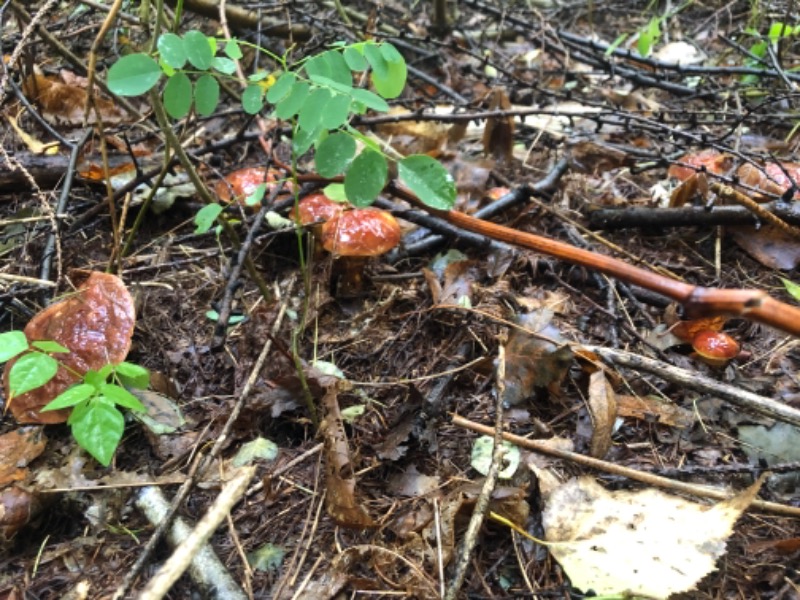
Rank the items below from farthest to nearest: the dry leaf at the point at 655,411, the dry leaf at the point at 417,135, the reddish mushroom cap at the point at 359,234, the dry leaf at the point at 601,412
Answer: the dry leaf at the point at 417,135
the reddish mushroom cap at the point at 359,234
the dry leaf at the point at 655,411
the dry leaf at the point at 601,412

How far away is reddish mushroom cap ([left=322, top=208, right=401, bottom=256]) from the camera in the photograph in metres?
2.54

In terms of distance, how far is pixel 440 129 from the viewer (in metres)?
3.81

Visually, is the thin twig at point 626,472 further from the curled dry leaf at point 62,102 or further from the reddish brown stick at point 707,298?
the curled dry leaf at point 62,102

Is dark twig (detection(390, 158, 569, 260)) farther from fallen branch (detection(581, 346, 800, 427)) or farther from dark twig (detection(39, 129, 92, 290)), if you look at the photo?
dark twig (detection(39, 129, 92, 290))

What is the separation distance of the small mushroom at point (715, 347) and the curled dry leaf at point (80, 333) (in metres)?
2.18

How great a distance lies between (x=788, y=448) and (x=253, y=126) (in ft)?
12.3

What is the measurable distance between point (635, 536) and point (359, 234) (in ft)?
5.21

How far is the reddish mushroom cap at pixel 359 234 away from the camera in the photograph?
2.54 meters

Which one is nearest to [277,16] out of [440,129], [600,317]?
[440,129]

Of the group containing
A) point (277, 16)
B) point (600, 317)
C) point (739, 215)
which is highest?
point (277, 16)

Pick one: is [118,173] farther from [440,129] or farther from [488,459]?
[488,459]

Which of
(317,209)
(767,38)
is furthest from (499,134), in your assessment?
(767,38)

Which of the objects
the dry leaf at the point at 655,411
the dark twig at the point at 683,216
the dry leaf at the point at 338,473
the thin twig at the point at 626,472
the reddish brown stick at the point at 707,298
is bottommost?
the dry leaf at the point at 655,411

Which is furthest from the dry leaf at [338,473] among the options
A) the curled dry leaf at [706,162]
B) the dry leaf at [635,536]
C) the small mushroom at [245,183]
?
the curled dry leaf at [706,162]
